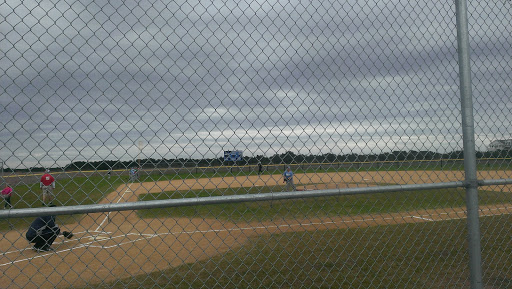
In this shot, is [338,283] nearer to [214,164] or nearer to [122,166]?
[214,164]

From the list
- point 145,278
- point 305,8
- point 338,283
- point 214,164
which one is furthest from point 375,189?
point 145,278

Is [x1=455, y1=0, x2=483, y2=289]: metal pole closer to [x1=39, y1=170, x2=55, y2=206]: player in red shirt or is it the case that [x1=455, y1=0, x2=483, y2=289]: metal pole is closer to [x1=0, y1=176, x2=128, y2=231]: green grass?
[x1=0, y1=176, x2=128, y2=231]: green grass

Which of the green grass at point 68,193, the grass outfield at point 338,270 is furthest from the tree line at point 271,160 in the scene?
the grass outfield at point 338,270

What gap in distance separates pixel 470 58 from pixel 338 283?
3.59m

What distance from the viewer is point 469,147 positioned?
291 cm

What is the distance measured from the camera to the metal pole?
288 centimetres

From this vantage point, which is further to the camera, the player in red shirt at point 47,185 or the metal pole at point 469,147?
the metal pole at point 469,147

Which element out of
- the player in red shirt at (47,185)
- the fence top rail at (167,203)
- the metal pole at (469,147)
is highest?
the metal pole at (469,147)

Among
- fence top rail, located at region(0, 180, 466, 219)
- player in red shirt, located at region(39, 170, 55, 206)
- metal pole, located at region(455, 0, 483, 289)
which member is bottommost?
player in red shirt, located at region(39, 170, 55, 206)

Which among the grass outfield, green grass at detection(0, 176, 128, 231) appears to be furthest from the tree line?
the grass outfield

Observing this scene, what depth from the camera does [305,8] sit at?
8.92 ft

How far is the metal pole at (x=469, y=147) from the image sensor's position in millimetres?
2877

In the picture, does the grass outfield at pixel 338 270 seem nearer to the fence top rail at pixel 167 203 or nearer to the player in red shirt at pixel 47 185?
the player in red shirt at pixel 47 185

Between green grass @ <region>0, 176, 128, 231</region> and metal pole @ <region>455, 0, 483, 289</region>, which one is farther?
metal pole @ <region>455, 0, 483, 289</region>
